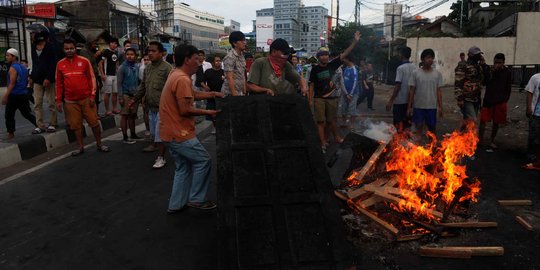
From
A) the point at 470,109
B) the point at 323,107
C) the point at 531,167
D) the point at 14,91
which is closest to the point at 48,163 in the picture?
the point at 14,91

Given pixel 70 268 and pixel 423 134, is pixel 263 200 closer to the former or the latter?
pixel 70 268

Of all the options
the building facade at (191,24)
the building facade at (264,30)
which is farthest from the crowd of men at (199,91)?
the building facade at (191,24)

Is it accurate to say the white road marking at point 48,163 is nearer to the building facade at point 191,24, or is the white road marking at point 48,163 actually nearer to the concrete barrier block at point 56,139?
the concrete barrier block at point 56,139

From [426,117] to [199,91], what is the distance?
13.1 ft

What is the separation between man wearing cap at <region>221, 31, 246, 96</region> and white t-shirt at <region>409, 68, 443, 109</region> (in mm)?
2954


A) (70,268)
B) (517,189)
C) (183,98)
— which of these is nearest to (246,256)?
(70,268)

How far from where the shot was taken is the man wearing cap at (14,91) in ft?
24.1

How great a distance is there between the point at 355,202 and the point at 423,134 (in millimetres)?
3317

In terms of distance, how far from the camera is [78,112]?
6910mm

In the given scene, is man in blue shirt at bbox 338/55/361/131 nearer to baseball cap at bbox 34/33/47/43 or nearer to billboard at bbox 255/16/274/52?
baseball cap at bbox 34/33/47/43

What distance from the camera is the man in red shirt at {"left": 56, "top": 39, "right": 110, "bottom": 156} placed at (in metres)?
6.71

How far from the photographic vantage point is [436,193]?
446 cm

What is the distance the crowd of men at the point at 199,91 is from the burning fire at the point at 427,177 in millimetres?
1509

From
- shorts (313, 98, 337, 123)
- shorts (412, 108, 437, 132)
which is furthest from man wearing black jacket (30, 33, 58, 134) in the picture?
shorts (412, 108, 437, 132)
